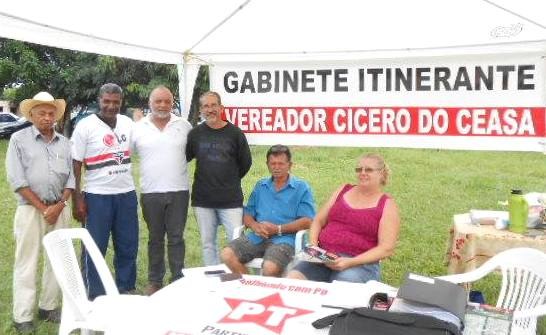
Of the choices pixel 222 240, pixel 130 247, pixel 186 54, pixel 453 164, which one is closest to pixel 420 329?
pixel 130 247

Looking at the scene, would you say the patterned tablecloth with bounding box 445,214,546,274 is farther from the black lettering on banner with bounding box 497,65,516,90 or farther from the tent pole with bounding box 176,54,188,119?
the tent pole with bounding box 176,54,188,119

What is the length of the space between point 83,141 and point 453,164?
1023 cm

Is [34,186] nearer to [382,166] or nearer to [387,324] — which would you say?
[382,166]

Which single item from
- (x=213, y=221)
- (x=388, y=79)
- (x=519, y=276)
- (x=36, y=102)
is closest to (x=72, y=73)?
(x=213, y=221)

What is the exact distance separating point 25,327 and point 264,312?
2095 millimetres

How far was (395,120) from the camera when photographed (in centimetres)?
417

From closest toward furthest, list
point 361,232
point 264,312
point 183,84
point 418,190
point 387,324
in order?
point 387,324
point 264,312
point 361,232
point 183,84
point 418,190

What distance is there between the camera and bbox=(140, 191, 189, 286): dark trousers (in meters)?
4.08

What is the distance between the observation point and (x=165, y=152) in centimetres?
401

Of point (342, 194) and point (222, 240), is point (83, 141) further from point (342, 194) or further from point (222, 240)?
point (222, 240)

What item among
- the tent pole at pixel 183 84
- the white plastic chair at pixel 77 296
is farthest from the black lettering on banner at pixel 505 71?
the white plastic chair at pixel 77 296

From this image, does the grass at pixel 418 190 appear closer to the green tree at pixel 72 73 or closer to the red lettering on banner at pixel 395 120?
the red lettering on banner at pixel 395 120

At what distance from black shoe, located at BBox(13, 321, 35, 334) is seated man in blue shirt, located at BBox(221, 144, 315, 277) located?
133 centimetres

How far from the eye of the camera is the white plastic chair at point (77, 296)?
9.14ft
